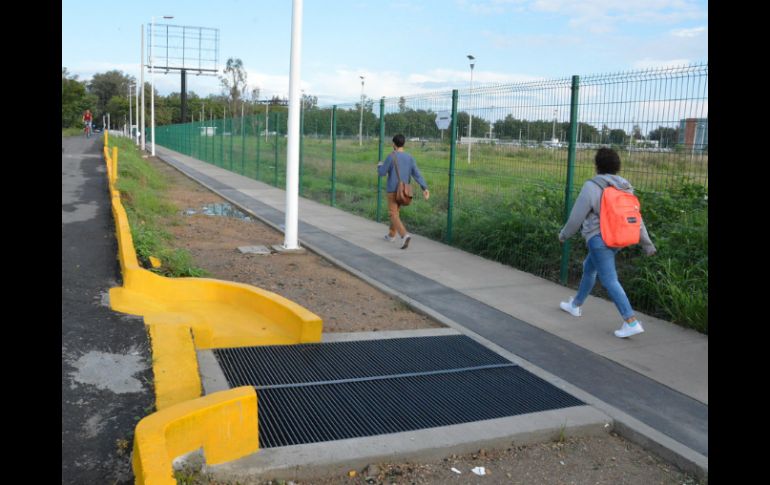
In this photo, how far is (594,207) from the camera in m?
5.95

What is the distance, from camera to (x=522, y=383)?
4.89 meters

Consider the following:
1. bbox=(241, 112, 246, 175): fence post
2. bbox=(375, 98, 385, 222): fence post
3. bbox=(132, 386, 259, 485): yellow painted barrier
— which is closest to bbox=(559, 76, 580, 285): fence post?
bbox=(132, 386, 259, 485): yellow painted barrier

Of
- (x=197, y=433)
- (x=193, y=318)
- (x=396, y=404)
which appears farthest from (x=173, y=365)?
(x=396, y=404)

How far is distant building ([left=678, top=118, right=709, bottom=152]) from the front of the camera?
637 centimetres

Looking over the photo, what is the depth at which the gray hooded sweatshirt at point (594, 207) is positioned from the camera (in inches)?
232

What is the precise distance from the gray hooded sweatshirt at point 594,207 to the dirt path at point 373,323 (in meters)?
1.66

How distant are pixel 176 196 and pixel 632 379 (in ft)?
46.7

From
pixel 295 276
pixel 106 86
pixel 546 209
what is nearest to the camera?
pixel 295 276

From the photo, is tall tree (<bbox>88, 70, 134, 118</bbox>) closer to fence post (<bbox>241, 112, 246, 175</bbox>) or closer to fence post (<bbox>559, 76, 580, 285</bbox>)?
fence post (<bbox>241, 112, 246, 175</bbox>)

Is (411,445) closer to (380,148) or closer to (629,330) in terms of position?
(629,330)

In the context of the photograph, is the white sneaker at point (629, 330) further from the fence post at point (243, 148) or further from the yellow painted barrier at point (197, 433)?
the fence post at point (243, 148)

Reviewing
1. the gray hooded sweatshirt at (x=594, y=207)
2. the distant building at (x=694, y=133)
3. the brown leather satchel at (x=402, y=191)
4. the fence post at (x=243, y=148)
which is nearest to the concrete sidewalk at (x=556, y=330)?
the brown leather satchel at (x=402, y=191)

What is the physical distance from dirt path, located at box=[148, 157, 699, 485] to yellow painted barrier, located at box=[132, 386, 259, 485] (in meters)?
0.16

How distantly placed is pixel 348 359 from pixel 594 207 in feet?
8.35
